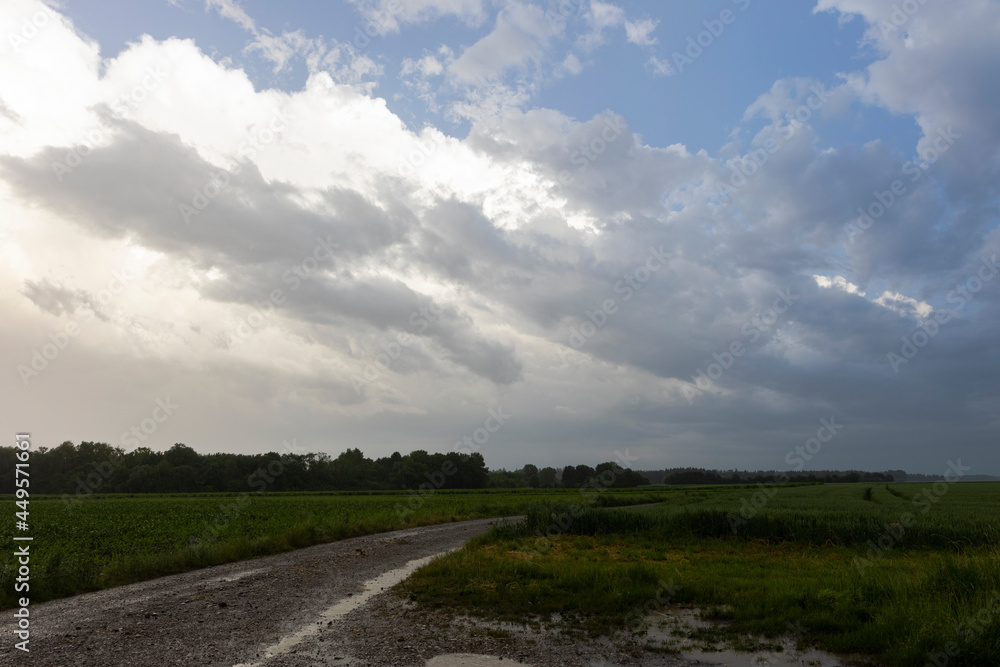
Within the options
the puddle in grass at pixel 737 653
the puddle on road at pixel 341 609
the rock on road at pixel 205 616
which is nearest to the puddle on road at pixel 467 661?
the rock on road at pixel 205 616

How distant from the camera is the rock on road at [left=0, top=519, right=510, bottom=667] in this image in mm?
7883

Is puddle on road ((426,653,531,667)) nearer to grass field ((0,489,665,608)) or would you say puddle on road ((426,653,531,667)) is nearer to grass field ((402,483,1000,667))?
grass field ((402,483,1000,667))

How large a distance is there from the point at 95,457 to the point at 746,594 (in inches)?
4905

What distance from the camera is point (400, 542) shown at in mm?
23578

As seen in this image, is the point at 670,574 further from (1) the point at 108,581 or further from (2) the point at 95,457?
(2) the point at 95,457

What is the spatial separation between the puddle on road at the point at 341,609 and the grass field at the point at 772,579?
1012mm

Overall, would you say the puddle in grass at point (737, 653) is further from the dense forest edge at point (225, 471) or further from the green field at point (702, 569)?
the dense forest edge at point (225, 471)

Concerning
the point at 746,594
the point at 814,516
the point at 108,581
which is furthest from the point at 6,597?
the point at 814,516

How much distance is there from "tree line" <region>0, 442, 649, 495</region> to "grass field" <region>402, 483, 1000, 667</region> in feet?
294

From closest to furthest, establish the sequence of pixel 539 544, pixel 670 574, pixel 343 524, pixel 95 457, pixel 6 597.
Result: pixel 6 597 → pixel 670 574 → pixel 539 544 → pixel 343 524 → pixel 95 457

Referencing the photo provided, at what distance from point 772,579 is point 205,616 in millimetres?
11937

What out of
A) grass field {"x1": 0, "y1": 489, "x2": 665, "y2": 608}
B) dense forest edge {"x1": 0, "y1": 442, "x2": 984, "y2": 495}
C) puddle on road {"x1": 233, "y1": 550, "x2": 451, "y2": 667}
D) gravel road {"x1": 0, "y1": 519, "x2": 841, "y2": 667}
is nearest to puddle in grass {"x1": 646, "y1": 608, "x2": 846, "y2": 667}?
gravel road {"x1": 0, "y1": 519, "x2": 841, "y2": 667}

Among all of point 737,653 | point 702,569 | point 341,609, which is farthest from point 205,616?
point 702,569

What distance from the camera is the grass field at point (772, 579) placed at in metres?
8.10
